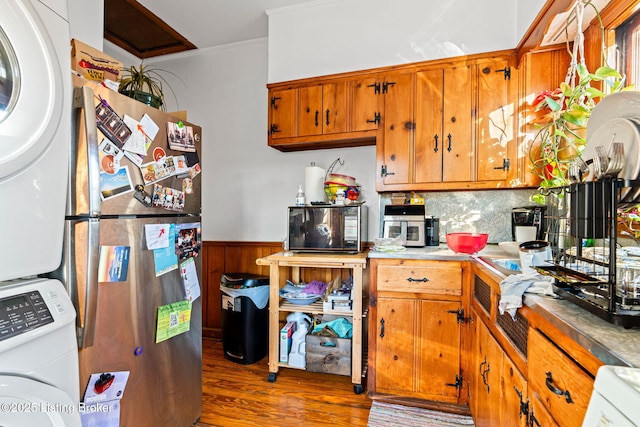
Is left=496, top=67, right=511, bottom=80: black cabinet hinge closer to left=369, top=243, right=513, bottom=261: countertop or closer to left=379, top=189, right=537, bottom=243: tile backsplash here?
left=379, top=189, right=537, bottom=243: tile backsplash

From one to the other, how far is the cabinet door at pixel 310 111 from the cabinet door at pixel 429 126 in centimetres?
73

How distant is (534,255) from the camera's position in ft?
4.01

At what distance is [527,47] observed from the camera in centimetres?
189

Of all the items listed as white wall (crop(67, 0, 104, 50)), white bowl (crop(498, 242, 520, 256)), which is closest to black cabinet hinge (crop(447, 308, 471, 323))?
white bowl (crop(498, 242, 520, 256))

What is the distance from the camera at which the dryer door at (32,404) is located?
2.26 ft

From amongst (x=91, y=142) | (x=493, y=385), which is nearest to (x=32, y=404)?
(x=91, y=142)

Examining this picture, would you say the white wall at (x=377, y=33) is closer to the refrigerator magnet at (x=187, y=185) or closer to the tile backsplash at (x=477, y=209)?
the tile backsplash at (x=477, y=209)

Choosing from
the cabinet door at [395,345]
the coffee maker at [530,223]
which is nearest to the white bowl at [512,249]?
the coffee maker at [530,223]

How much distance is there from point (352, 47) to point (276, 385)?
8.28 ft

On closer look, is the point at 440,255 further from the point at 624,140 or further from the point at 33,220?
the point at 33,220

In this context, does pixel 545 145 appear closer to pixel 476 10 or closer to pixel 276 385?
pixel 476 10

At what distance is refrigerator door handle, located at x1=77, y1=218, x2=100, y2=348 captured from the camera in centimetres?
108

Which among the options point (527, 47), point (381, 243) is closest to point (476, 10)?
point (527, 47)

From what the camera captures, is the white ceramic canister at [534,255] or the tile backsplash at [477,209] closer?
the white ceramic canister at [534,255]
